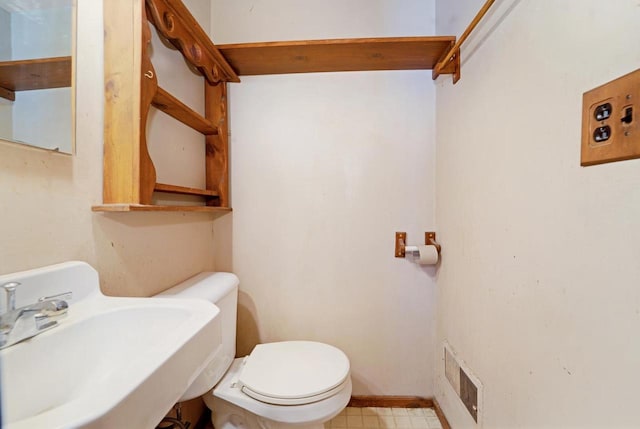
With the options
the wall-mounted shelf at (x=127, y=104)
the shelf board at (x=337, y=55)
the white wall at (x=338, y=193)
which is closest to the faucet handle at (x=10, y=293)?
the wall-mounted shelf at (x=127, y=104)

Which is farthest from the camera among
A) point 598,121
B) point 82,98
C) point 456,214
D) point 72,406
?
point 456,214

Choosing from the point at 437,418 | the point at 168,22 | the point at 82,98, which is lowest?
the point at 437,418

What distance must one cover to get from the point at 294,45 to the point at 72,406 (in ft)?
4.46

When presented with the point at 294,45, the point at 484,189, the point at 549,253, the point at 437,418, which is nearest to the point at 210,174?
the point at 294,45

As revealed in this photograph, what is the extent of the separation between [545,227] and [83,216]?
1.27 metres

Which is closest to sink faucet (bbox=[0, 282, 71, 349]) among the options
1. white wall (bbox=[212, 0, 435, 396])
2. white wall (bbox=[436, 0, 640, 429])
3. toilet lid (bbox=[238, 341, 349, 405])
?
toilet lid (bbox=[238, 341, 349, 405])

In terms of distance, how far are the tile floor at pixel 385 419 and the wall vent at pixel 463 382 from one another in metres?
0.29

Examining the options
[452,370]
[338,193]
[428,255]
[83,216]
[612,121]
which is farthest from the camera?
[338,193]

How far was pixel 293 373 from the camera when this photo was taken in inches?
40.4

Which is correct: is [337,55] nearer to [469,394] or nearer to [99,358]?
[99,358]

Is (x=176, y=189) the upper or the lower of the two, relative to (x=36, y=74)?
lower

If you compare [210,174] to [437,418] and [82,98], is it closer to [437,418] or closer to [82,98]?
[82,98]

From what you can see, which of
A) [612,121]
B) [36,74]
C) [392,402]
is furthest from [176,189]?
[392,402]

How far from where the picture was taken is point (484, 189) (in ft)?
3.05
